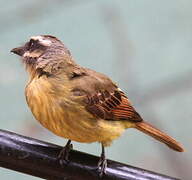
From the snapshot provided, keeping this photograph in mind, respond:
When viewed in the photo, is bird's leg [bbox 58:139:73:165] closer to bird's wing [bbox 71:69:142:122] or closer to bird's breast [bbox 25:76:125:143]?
bird's breast [bbox 25:76:125:143]

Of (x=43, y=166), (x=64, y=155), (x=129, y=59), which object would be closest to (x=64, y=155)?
(x=64, y=155)

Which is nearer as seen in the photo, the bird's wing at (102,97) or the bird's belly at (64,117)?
the bird's belly at (64,117)

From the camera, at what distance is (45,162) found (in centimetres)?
210

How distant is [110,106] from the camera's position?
2971mm

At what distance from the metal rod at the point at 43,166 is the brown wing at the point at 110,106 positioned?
651 millimetres

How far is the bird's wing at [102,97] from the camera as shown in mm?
2795

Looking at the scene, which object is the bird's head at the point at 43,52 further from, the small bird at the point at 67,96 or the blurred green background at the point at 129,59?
the blurred green background at the point at 129,59

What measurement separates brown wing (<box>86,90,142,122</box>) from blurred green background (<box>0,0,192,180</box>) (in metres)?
2.20

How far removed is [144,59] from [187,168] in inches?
54.8

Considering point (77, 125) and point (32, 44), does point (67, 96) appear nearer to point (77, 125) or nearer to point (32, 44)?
point (77, 125)

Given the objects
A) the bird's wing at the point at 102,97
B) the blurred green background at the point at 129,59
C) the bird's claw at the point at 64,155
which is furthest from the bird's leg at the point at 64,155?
the blurred green background at the point at 129,59

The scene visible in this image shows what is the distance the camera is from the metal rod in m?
2.03

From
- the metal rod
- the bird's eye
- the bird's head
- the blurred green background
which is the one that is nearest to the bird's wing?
the bird's head

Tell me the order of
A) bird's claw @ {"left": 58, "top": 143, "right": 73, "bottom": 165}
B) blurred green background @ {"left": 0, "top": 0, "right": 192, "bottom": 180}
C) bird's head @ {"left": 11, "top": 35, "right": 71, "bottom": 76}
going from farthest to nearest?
blurred green background @ {"left": 0, "top": 0, "right": 192, "bottom": 180}, bird's head @ {"left": 11, "top": 35, "right": 71, "bottom": 76}, bird's claw @ {"left": 58, "top": 143, "right": 73, "bottom": 165}
